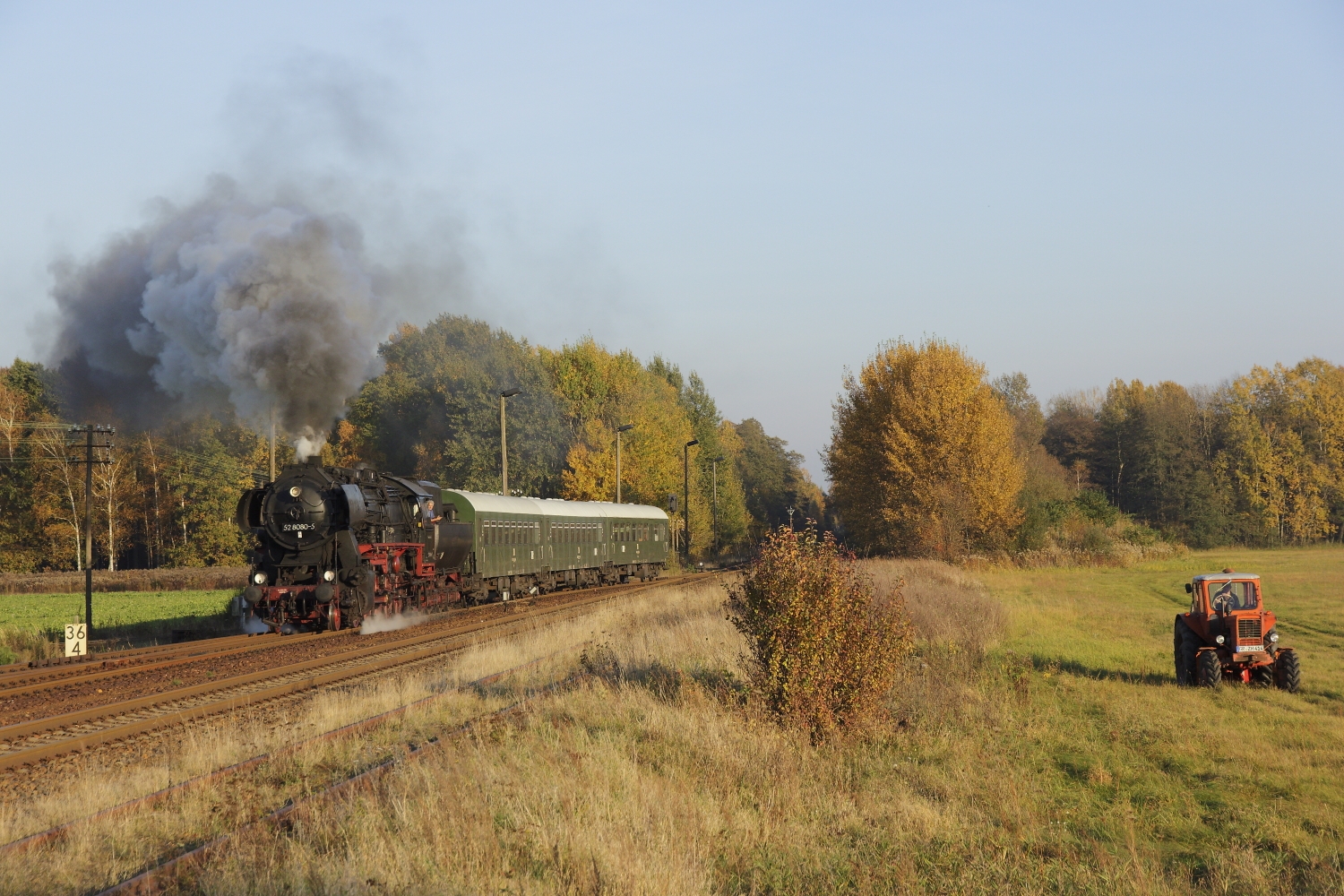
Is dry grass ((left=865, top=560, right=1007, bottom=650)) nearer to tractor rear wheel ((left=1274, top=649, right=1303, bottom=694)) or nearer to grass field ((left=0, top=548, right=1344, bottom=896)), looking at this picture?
grass field ((left=0, top=548, right=1344, bottom=896))

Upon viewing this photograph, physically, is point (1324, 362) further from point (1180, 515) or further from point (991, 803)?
point (991, 803)

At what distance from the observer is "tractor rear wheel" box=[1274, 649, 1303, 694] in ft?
54.0

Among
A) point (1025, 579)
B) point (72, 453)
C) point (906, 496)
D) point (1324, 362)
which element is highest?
point (1324, 362)

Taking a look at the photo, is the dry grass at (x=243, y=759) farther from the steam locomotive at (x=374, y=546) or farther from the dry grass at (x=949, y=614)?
the steam locomotive at (x=374, y=546)

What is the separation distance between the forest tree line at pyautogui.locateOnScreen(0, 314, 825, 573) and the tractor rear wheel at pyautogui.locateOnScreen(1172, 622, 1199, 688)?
39.9 meters

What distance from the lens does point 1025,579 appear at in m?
43.3

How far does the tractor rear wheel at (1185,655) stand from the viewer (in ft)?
55.6

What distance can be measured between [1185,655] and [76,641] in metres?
20.5

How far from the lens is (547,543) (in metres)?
35.9

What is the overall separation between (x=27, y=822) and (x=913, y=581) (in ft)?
72.8

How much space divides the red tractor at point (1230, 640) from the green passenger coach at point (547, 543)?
60.5 ft

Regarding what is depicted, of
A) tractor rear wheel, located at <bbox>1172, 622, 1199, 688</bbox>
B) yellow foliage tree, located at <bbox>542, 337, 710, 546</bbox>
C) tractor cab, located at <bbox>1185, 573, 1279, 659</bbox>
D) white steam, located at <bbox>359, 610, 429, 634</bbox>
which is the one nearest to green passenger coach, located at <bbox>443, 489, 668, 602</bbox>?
white steam, located at <bbox>359, 610, 429, 634</bbox>

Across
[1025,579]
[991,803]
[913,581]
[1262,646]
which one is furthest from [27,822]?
[1025,579]

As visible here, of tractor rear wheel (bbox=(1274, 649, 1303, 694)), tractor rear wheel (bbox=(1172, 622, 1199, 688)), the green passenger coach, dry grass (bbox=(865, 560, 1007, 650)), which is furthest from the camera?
the green passenger coach
